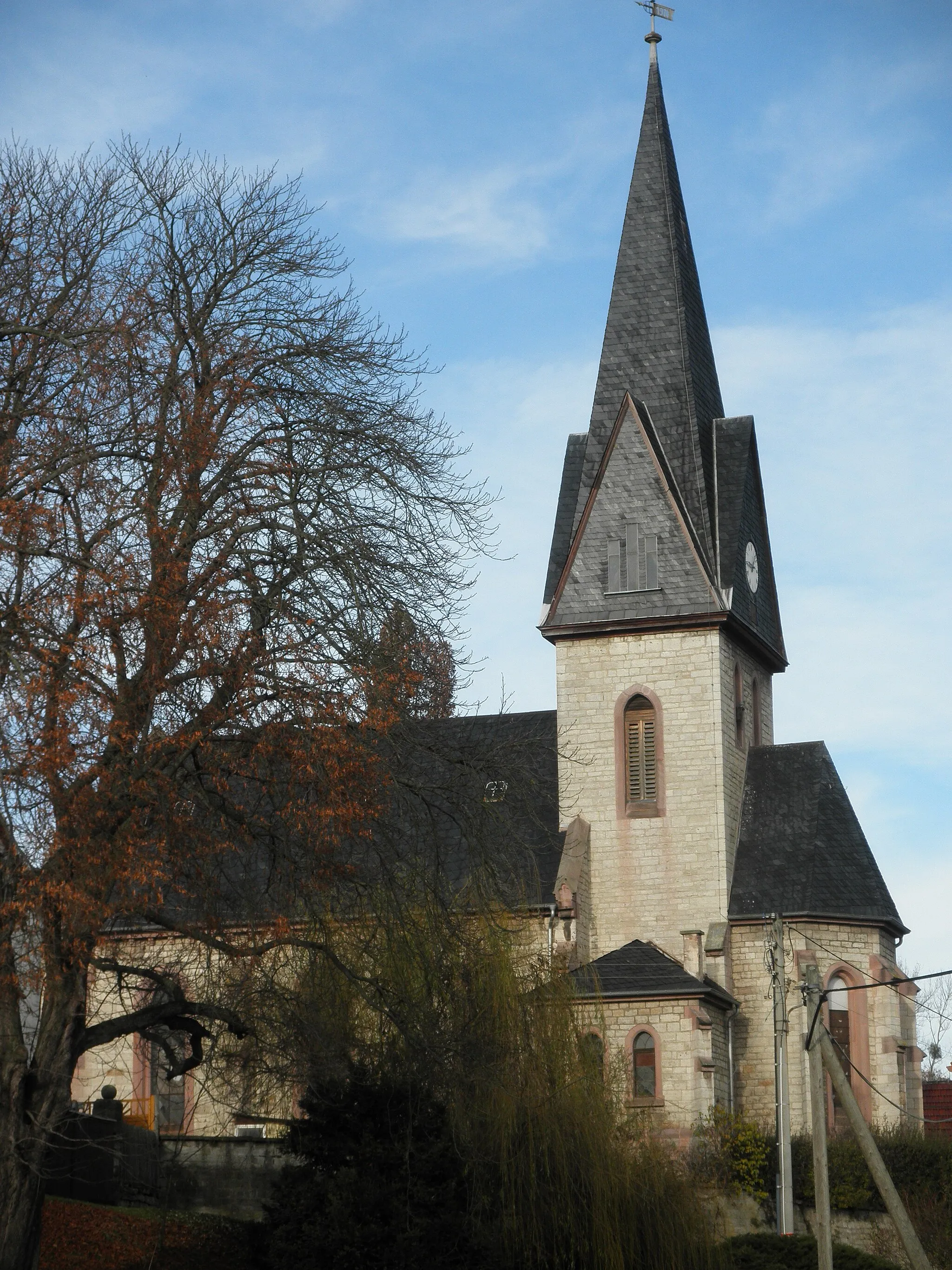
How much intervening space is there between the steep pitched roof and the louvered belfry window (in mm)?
3248

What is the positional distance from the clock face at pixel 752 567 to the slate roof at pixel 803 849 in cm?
326

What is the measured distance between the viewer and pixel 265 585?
16797 millimetres

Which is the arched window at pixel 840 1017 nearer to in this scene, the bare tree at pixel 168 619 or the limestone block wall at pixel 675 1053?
the limestone block wall at pixel 675 1053

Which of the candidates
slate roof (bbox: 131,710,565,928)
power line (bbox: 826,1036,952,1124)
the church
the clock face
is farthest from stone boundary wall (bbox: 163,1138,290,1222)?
the clock face

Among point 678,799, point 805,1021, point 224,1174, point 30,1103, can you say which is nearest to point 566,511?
point 678,799

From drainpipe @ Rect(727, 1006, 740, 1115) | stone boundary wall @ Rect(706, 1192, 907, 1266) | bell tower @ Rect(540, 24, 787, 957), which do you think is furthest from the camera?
bell tower @ Rect(540, 24, 787, 957)

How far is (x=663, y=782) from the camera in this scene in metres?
33.9

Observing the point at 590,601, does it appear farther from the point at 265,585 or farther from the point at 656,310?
the point at 265,585

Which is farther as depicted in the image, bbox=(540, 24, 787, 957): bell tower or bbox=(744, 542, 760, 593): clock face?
bbox=(744, 542, 760, 593): clock face

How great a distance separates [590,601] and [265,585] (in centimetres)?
1839

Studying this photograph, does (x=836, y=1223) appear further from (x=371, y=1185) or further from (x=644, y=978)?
(x=371, y=1185)

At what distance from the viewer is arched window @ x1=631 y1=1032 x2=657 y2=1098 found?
31.1 metres

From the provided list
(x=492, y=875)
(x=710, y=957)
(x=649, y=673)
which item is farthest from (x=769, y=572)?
(x=492, y=875)

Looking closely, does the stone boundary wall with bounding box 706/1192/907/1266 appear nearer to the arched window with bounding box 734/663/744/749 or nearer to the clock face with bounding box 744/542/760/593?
the arched window with bounding box 734/663/744/749
